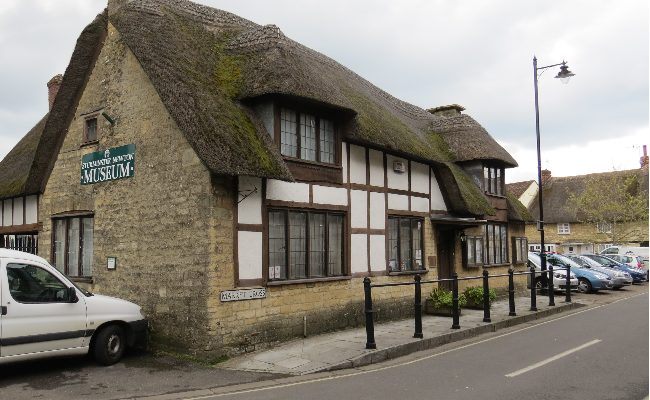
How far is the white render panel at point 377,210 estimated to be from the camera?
42.8ft

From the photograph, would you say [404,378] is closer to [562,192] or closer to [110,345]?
[110,345]

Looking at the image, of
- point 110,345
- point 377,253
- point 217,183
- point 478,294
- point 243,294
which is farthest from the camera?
point 478,294

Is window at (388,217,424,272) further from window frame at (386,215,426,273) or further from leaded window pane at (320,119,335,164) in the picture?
leaded window pane at (320,119,335,164)

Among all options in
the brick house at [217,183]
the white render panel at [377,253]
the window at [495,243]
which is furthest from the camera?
the window at [495,243]

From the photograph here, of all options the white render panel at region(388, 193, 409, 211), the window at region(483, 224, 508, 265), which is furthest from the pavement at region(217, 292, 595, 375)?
the window at region(483, 224, 508, 265)

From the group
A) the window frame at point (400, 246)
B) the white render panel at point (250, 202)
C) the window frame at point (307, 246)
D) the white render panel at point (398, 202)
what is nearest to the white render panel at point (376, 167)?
the white render panel at point (398, 202)

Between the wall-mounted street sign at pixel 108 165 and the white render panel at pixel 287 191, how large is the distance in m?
2.87

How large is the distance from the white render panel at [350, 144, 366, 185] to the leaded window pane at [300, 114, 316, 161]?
129cm

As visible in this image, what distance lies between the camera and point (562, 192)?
47469 millimetres

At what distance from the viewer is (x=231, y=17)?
43.4ft

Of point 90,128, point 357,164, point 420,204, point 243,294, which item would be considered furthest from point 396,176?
point 90,128

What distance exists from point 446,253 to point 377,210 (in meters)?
4.78

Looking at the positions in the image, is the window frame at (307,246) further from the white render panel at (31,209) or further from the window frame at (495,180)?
the window frame at (495,180)

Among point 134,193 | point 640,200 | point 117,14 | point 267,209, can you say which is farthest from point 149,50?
point 640,200
